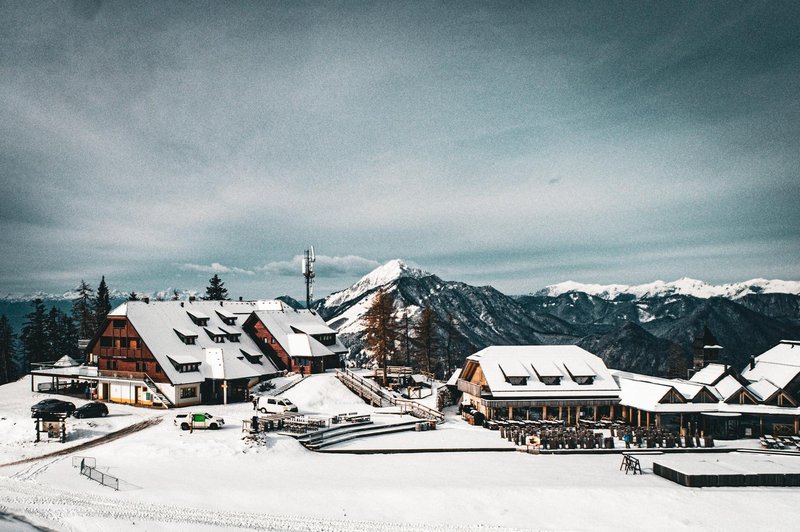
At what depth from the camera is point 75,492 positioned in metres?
26.9

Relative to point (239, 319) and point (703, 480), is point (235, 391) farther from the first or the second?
point (703, 480)

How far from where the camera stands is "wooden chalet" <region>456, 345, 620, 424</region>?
163 ft

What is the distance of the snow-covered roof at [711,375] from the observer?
168ft

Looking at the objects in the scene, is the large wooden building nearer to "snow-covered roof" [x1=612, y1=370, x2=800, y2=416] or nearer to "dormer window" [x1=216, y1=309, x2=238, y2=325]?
"dormer window" [x1=216, y1=309, x2=238, y2=325]

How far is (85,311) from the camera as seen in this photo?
7988 cm

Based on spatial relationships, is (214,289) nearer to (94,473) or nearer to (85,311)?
(85,311)

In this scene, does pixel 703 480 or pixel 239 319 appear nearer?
pixel 703 480

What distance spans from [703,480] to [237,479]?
2800cm

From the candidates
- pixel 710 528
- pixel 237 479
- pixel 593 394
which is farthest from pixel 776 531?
pixel 237 479

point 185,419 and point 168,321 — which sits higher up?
point 168,321

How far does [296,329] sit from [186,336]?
14.3 meters

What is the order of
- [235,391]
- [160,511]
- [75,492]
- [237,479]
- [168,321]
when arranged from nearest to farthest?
[160,511]
[75,492]
[237,479]
[235,391]
[168,321]

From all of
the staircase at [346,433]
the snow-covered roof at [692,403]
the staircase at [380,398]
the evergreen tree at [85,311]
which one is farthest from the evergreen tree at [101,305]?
the snow-covered roof at [692,403]

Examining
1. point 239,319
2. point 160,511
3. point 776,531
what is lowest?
point 776,531
